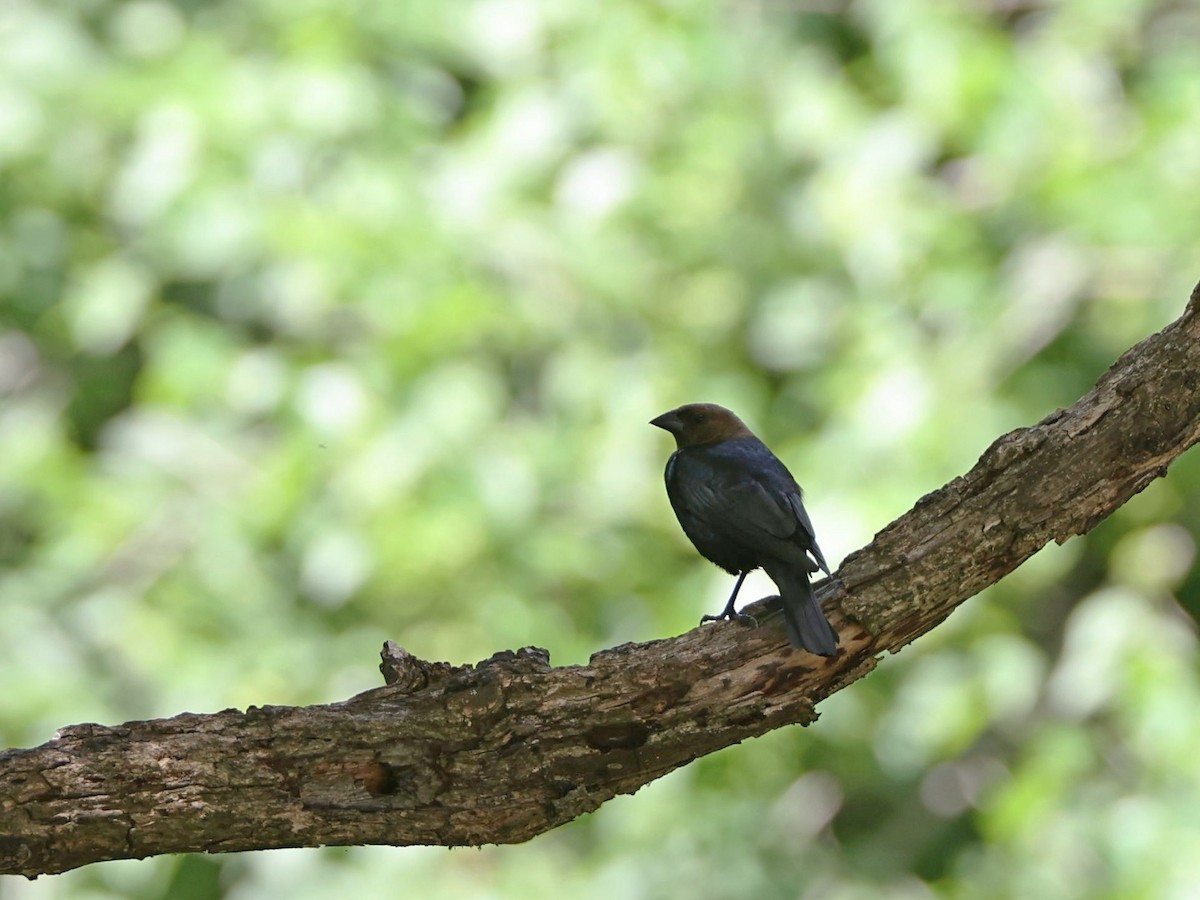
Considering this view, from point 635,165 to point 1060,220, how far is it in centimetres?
155

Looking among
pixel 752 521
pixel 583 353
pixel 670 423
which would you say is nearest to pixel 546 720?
pixel 752 521

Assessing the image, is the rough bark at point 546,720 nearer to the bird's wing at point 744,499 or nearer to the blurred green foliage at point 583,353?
the bird's wing at point 744,499

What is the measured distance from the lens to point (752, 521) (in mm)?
3713

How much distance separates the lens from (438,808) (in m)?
3.11

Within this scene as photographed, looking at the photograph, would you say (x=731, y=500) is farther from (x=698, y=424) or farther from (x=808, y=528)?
(x=698, y=424)

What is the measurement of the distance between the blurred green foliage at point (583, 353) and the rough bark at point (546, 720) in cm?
190

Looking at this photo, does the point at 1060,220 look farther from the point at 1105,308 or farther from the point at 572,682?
the point at 572,682

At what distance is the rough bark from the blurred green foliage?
190 centimetres

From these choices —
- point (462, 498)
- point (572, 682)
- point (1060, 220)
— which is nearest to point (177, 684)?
point (462, 498)

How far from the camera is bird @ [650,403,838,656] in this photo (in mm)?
3193

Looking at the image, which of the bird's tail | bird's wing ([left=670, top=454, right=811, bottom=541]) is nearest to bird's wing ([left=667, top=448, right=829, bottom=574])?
bird's wing ([left=670, top=454, right=811, bottom=541])

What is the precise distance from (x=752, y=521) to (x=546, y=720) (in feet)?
2.74

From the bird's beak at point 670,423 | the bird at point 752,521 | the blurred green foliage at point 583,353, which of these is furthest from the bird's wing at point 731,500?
the blurred green foliage at point 583,353

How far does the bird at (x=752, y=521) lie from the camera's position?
10.5ft
